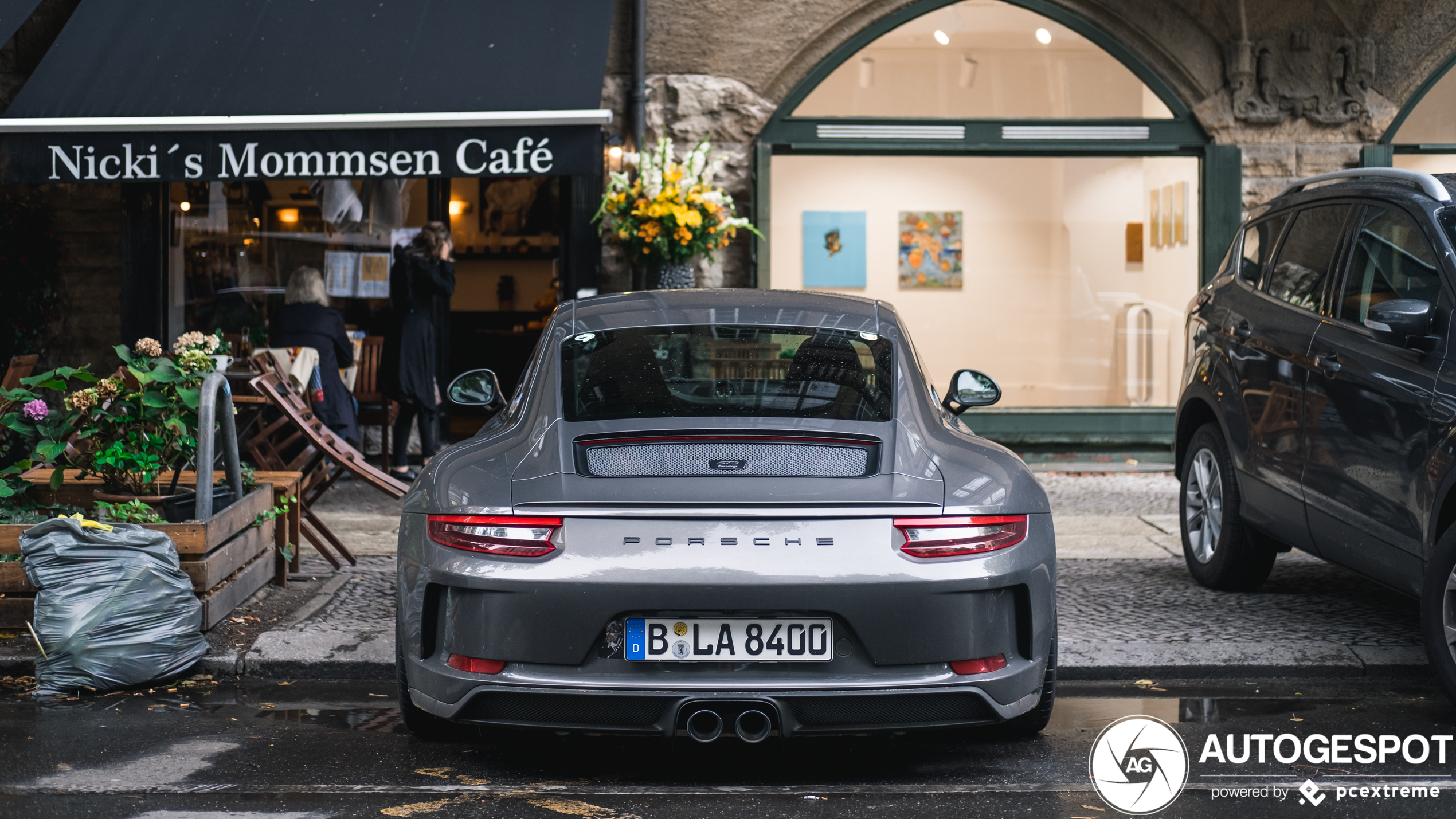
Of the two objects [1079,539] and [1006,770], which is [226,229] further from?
[1006,770]

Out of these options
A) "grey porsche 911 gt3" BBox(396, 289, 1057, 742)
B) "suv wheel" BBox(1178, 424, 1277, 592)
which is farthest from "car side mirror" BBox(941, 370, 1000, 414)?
"suv wheel" BBox(1178, 424, 1277, 592)

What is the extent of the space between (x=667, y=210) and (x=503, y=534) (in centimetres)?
673

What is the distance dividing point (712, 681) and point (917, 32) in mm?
8740

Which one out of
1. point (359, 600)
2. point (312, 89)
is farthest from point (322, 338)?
point (359, 600)

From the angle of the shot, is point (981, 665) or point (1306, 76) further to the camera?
point (1306, 76)

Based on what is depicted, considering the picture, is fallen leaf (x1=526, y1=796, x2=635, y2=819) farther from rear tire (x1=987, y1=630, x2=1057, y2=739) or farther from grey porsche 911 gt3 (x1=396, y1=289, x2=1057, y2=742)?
rear tire (x1=987, y1=630, x2=1057, y2=739)

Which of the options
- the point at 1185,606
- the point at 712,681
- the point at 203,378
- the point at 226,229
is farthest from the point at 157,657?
the point at 226,229

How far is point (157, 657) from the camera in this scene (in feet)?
17.5

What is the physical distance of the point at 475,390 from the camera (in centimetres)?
525

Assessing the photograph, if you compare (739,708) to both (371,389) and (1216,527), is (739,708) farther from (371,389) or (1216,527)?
(371,389)

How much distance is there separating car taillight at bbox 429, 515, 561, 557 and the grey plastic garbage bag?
200 centimetres

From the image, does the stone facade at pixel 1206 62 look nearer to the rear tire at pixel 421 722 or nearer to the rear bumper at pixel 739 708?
the rear tire at pixel 421 722

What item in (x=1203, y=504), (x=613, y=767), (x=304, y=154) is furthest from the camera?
(x=304, y=154)

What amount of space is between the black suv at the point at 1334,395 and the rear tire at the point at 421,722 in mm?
3241
